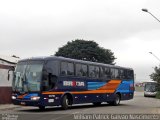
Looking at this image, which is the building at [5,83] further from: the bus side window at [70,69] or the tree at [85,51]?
the tree at [85,51]

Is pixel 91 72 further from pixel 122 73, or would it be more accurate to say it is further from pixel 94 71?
pixel 122 73

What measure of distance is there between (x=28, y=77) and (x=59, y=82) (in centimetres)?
193

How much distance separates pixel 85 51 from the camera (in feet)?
284

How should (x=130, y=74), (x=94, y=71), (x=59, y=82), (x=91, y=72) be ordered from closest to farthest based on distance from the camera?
(x=59, y=82) → (x=91, y=72) → (x=94, y=71) → (x=130, y=74)

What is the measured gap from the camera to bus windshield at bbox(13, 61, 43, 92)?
24422 millimetres

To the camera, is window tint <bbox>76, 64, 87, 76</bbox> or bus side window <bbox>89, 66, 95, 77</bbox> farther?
bus side window <bbox>89, 66, 95, 77</bbox>

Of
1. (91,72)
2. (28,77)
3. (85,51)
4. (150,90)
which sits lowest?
(150,90)

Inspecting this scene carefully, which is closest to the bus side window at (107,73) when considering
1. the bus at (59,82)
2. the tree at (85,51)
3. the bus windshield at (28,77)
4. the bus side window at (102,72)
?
the bus at (59,82)

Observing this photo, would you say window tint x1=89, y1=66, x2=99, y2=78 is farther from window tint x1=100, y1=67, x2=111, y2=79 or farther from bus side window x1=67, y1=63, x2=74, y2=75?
bus side window x1=67, y1=63, x2=74, y2=75

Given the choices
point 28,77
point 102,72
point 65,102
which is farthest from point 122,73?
point 28,77

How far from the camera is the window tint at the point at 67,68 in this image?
2617 cm

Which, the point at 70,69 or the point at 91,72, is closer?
the point at 70,69

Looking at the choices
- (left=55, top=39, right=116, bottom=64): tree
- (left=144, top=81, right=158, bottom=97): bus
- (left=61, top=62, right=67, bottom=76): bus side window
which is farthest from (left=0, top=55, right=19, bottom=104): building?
(left=55, top=39, right=116, bottom=64): tree

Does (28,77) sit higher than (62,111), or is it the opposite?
(28,77)
